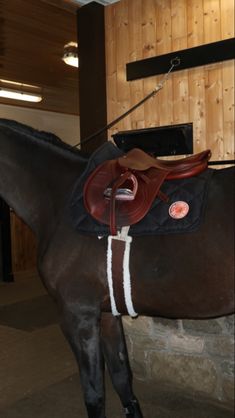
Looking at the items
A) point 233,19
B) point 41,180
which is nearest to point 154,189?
point 41,180

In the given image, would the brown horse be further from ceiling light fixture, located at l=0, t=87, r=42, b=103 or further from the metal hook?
ceiling light fixture, located at l=0, t=87, r=42, b=103

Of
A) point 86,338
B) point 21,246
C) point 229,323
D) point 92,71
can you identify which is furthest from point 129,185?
point 21,246

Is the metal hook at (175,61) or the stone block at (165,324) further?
the stone block at (165,324)

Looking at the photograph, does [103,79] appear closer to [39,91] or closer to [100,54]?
[100,54]

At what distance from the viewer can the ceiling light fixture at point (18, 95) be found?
20.7 feet

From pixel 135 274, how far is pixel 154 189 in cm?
35

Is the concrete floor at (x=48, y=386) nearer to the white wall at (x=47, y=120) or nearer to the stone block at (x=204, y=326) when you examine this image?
the stone block at (x=204, y=326)

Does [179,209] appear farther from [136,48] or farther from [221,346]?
[136,48]

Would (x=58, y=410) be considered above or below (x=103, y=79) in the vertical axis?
below

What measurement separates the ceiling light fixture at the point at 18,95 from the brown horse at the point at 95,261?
4625 mm

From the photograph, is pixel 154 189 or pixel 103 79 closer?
pixel 154 189

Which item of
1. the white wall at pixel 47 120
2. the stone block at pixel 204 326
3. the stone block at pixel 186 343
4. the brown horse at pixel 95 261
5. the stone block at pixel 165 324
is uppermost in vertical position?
the white wall at pixel 47 120

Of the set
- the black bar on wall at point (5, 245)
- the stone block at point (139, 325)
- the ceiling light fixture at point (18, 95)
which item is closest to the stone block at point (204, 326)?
the stone block at point (139, 325)

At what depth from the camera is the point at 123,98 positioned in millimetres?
2934
